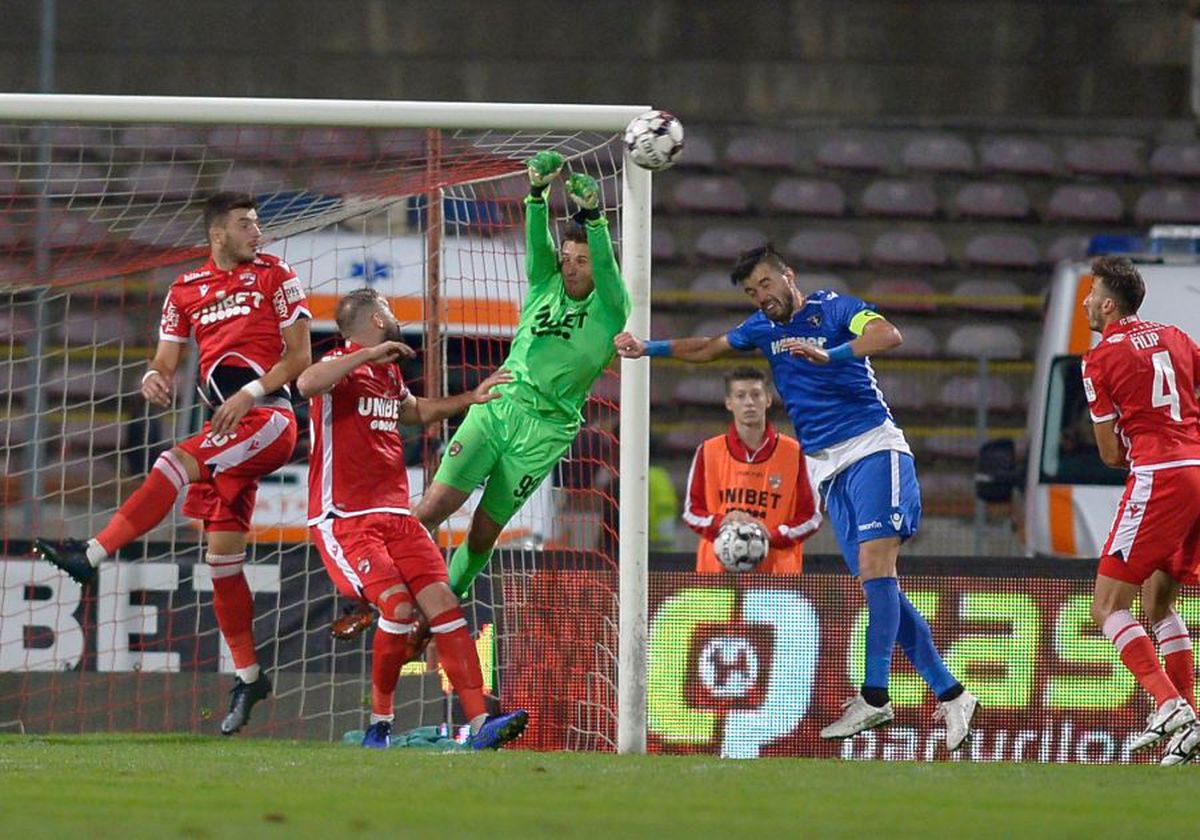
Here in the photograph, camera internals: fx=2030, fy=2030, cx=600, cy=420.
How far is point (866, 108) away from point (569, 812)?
615 inches

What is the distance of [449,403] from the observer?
29.2 ft

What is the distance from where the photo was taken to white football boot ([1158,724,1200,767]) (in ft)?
27.6

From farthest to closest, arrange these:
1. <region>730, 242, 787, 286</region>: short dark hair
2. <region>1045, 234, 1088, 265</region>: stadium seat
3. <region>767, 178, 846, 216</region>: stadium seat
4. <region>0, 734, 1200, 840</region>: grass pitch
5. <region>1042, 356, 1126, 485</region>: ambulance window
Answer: <region>767, 178, 846, 216</region>: stadium seat → <region>1045, 234, 1088, 265</region>: stadium seat → <region>1042, 356, 1126, 485</region>: ambulance window → <region>730, 242, 787, 286</region>: short dark hair → <region>0, 734, 1200, 840</region>: grass pitch

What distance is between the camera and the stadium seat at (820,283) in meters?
19.7

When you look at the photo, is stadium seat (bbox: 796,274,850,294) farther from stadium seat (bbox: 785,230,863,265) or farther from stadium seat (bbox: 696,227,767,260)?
stadium seat (bbox: 696,227,767,260)

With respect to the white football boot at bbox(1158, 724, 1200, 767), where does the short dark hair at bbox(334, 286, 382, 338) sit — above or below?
above

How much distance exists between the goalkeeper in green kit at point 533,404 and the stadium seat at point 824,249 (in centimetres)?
1109

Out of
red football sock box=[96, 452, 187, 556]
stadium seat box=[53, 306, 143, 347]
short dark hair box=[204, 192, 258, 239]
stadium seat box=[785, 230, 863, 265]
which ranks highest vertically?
stadium seat box=[785, 230, 863, 265]

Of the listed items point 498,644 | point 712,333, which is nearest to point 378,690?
point 498,644

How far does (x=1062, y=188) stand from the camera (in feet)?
68.8

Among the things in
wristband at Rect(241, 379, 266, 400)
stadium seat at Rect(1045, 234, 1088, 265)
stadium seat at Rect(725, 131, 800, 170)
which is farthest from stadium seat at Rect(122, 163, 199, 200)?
stadium seat at Rect(1045, 234, 1088, 265)

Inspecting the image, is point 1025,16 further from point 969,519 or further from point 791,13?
point 969,519

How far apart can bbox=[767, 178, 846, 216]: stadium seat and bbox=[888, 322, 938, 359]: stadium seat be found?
1.48 m

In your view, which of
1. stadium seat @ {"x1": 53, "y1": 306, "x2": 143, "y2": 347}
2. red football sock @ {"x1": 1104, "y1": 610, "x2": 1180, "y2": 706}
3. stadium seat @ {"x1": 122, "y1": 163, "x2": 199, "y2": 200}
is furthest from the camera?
stadium seat @ {"x1": 53, "y1": 306, "x2": 143, "y2": 347}
